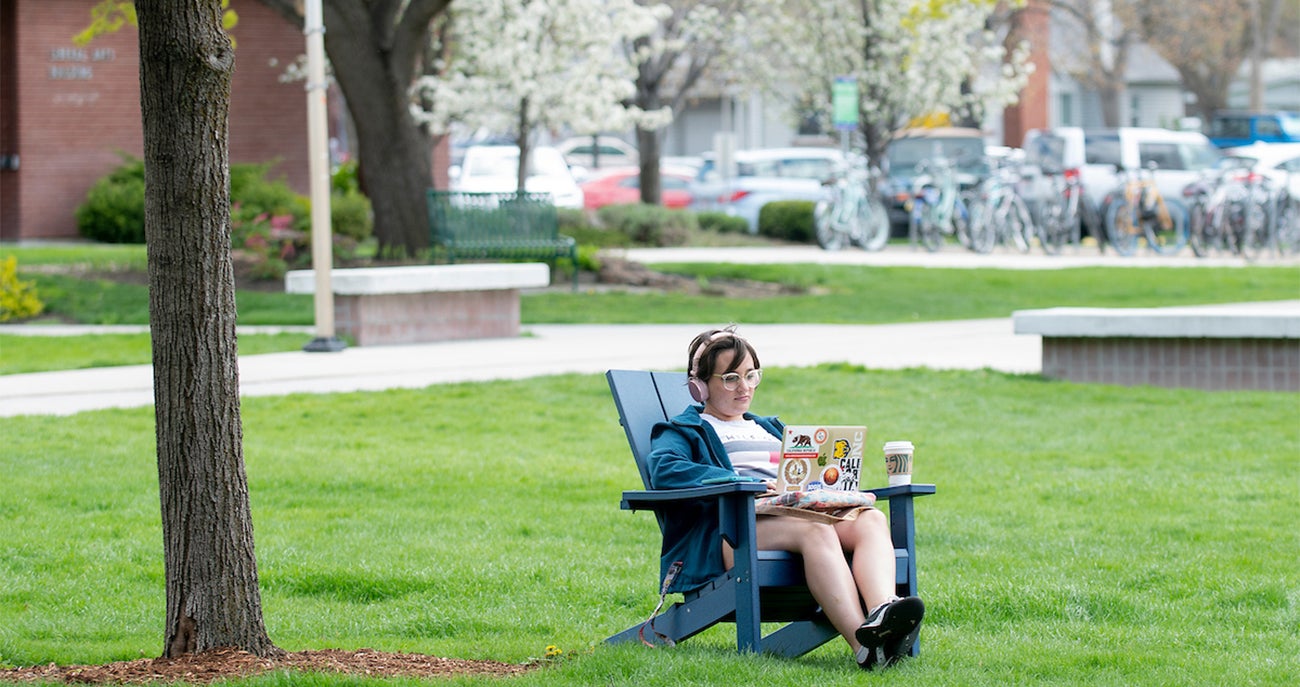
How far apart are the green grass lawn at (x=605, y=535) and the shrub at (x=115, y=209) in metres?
15.6

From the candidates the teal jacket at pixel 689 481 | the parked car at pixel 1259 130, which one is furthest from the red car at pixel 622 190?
the teal jacket at pixel 689 481

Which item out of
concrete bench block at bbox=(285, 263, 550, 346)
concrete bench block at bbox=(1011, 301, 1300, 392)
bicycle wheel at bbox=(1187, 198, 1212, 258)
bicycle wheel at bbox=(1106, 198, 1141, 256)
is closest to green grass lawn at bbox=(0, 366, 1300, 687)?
concrete bench block at bbox=(1011, 301, 1300, 392)

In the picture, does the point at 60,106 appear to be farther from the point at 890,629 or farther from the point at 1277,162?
the point at 890,629

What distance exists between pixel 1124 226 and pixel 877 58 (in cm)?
769

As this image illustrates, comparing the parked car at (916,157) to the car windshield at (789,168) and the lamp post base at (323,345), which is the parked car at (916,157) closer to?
the car windshield at (789,168)

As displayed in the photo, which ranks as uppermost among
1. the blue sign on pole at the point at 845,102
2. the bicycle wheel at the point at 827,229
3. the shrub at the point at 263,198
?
the blue sign on pole at the point at 845,102

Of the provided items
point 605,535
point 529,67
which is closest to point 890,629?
point 605,535

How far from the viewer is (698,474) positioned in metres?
4.92

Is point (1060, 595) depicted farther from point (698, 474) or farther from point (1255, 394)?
point (1255, 394)

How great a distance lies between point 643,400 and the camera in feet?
17.9

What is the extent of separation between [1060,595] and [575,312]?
11.5 metres

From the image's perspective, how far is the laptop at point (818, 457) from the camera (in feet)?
15.6

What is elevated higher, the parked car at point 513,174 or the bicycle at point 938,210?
the parked car at point 513,174

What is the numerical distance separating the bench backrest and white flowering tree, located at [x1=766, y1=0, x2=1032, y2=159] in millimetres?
12878
